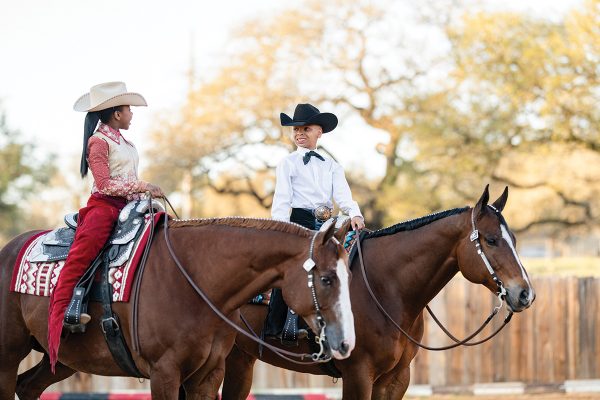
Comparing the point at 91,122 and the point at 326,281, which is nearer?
the point at 326,281

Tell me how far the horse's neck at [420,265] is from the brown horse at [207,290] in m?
1.32

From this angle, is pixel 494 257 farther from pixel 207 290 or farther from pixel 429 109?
pixel 429 109

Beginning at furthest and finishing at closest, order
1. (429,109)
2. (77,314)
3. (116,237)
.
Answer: (429,109) → (116,237) → (77,314)

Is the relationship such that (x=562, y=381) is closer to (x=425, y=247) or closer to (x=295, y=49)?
(x=425, y=247)

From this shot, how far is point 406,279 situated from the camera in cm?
600

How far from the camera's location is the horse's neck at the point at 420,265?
5.95 m

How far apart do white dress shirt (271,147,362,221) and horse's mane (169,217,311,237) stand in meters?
0.96

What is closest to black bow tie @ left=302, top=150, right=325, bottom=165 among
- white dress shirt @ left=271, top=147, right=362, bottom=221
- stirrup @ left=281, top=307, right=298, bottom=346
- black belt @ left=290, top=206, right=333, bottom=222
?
white dress shirt @ left=271, top=147, right=362, bottom=221

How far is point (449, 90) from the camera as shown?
90.2 feet

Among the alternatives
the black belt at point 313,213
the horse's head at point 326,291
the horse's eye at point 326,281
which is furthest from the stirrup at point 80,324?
the black belt at point 313,213

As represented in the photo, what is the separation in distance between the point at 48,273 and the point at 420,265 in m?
2.63

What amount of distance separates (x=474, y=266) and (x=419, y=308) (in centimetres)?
56

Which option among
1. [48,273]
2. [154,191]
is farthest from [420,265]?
[48,273]

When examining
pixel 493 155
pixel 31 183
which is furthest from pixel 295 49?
pixel 31 183
